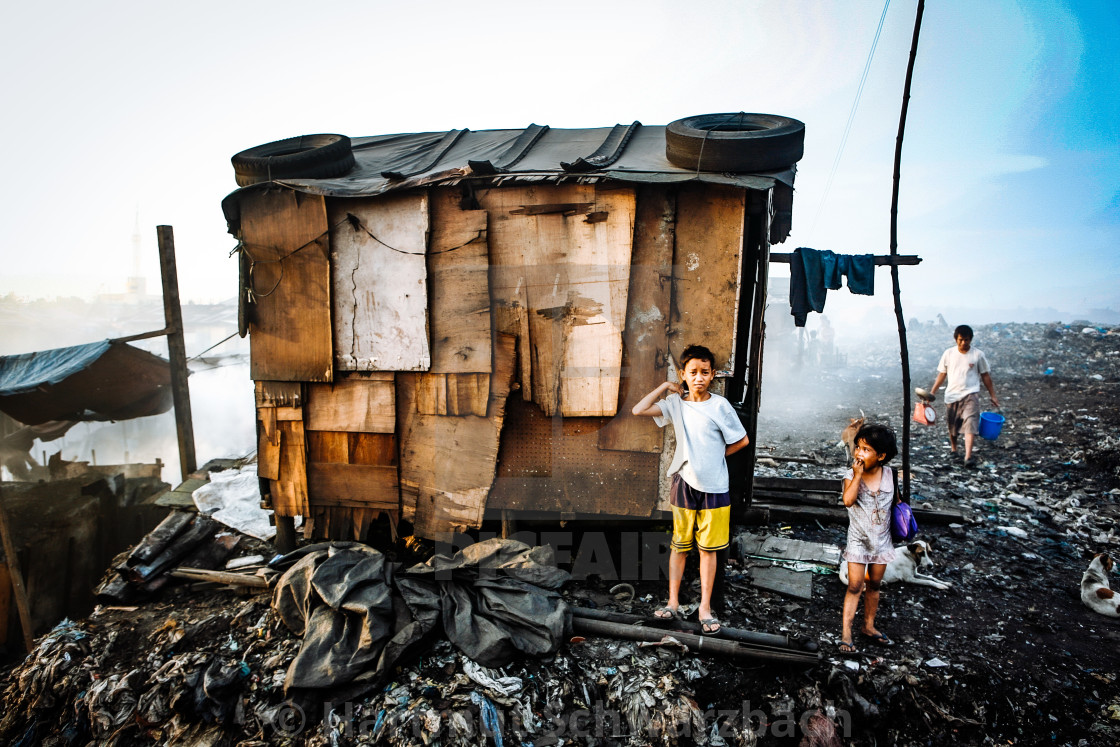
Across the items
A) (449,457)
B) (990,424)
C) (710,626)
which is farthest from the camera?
(990,424)

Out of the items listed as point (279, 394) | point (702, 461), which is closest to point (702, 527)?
point (702, 461)

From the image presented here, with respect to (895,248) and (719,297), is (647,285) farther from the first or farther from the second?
(895,248)

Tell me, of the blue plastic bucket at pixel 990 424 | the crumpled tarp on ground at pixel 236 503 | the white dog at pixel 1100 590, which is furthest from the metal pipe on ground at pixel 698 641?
the blue plastic bucket at pixel 990 424

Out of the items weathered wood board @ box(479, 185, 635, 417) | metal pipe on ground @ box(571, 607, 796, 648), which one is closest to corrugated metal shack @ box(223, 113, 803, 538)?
weathered wood board @ box(479, 185, 635, 417)

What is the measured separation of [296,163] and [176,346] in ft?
11.1

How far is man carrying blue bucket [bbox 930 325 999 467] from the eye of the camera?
607 cm

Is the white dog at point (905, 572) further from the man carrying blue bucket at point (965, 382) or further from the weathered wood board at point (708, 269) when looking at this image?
the man carrying blue bucket at point (965, 382)

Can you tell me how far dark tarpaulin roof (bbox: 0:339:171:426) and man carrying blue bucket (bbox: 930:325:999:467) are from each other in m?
10.2

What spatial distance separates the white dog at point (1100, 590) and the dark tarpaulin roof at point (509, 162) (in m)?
3.52

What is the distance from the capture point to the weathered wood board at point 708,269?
361cm

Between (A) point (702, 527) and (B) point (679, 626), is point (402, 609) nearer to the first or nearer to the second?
(B) point (679, 626)

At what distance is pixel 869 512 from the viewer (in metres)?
3.01

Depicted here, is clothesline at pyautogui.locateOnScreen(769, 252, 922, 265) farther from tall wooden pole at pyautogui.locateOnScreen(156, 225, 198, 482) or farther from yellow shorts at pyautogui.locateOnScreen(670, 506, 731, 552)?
tall wooden pole at pyautogui.locateOnScreen(156, 225, 198, 482)

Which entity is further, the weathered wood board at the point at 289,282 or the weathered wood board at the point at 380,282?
the weathered wood board at the point at 289,282
